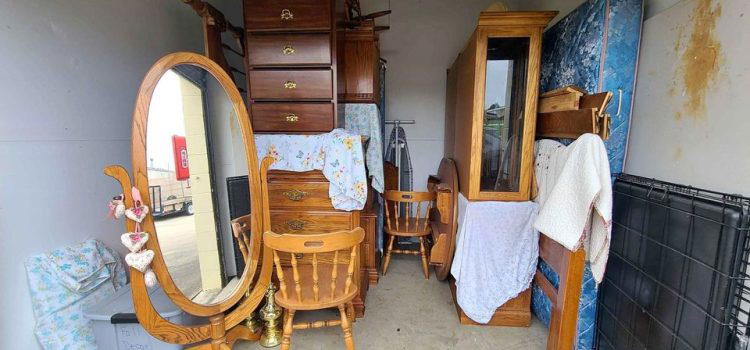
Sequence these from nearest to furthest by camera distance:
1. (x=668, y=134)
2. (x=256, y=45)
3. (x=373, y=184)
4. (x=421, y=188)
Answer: (x=668, y=134)
(x=256, y=45)
(x=373, y=184)
(x=421, y=188)

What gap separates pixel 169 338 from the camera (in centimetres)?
114

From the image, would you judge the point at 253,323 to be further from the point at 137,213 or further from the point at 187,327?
the point at 137,213

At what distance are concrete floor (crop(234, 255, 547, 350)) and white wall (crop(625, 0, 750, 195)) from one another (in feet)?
3.64

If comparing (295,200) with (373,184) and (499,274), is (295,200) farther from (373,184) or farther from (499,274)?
(499,274)

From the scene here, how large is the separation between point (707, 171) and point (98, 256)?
2390 millimetres

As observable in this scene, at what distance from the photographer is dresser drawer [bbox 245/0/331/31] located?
5.05 feet

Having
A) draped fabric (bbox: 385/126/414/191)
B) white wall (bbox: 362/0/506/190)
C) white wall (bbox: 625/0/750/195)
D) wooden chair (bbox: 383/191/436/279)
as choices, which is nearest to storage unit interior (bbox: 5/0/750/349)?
white wall (bbox: 625/0/750/195)

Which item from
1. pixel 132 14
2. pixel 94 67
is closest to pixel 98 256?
pixel 94 67

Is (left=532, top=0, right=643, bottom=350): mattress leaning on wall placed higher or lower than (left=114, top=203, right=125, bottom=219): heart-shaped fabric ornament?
higher

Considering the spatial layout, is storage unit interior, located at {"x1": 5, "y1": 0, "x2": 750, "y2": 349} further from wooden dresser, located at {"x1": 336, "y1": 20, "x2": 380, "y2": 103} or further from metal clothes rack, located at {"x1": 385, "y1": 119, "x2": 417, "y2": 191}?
metal clothes rack, located at {"x1": 385, "y1": 119, "x2": 417, "y2": 191}

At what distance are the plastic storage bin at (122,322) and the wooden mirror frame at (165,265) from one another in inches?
4.2

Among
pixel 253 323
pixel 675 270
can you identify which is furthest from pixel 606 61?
pixel 253 323

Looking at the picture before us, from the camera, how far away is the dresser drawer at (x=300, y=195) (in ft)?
5.54

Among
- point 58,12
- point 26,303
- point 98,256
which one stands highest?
point 58,12
